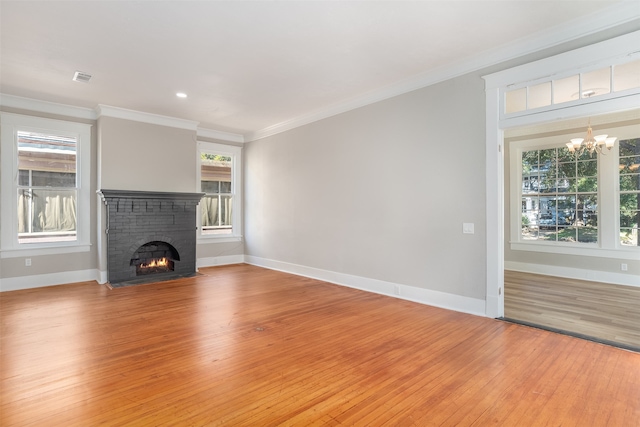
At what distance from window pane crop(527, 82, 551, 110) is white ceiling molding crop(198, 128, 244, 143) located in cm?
576

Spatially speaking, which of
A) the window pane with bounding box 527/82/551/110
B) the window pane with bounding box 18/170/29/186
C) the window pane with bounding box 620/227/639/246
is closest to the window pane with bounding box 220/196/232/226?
the window pane with bounding box 18/170/29/186

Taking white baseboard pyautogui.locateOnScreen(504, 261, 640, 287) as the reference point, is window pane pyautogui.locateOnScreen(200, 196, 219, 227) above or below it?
above

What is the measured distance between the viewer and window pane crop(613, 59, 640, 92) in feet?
9.25

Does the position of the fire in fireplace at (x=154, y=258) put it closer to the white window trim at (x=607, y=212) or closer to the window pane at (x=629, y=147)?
the white window trim at (x=607, y=212)

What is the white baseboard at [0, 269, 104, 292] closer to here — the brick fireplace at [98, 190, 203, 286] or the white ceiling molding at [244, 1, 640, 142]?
the brick fireplace at [98, 190, 203, 286]

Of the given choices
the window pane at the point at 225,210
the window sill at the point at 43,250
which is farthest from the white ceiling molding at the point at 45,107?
the window pane at the point at 225,210

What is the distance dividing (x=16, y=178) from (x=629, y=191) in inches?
388

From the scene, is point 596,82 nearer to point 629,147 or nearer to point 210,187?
point 629,147

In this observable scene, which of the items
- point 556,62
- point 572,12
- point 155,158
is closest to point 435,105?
point 556,62

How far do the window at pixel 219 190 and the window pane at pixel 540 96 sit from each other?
19.0 ft

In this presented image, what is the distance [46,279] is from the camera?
5.20 m

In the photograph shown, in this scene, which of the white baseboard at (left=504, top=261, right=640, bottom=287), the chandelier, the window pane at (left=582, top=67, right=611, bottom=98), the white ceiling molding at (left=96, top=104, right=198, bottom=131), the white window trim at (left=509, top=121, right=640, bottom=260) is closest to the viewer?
the window pane at (left=582, top=67, right=611, bottom=98)

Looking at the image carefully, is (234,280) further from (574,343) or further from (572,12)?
(572,12)

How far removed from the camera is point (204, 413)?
1.91 metres
